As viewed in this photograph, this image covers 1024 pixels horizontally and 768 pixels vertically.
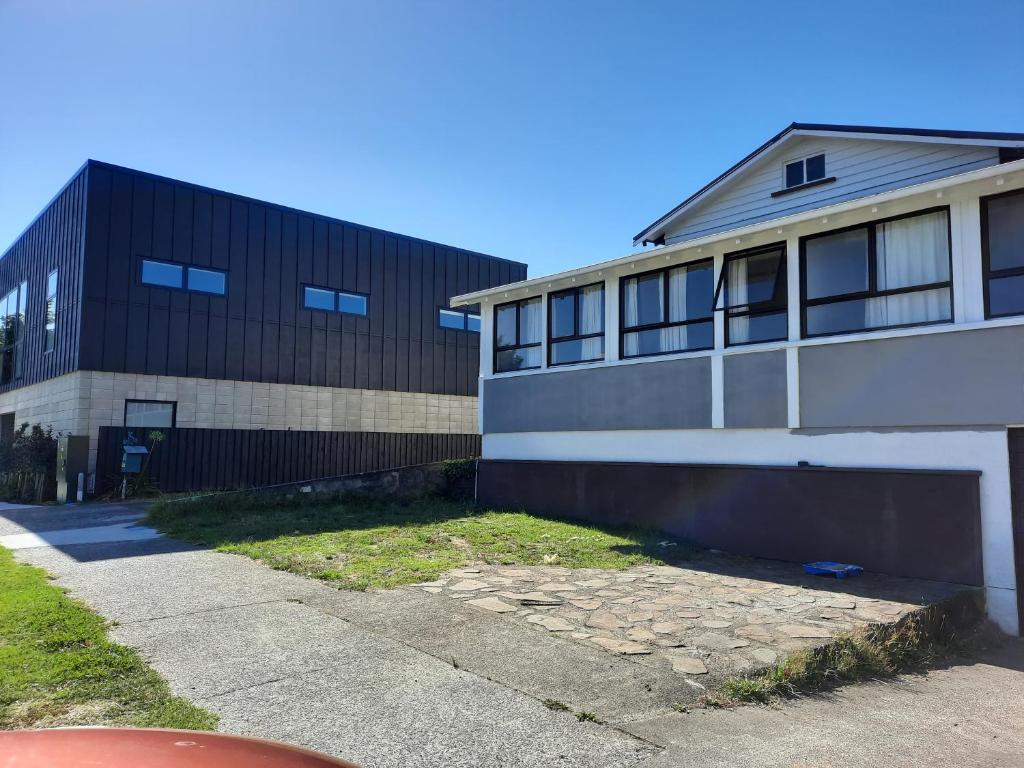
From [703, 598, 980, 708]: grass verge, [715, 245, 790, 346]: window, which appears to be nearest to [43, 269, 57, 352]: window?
[715, 245, 790, 346]: window

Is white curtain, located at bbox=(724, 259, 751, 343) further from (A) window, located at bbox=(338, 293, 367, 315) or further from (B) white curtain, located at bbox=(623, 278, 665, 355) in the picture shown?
(A) window, located at bbox=(338, 293, 367, 315)

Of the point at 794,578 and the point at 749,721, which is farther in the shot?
the point at 794,578

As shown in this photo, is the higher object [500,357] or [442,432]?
[500,357]

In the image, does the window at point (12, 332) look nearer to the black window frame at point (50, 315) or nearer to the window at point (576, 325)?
the black window frame at point (50, 315)

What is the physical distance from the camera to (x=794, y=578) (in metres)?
7.87

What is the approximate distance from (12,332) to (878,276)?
25155 millimetres

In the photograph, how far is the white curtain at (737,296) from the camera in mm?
10094

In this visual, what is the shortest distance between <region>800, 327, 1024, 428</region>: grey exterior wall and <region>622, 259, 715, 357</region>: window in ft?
6.00

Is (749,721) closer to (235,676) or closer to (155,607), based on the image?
→ (235,676)

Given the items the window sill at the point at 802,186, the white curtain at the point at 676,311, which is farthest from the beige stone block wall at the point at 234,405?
the window sill at the point at 802,186

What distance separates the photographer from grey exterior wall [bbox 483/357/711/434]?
10438 mm

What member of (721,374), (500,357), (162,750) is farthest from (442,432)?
(162,750)

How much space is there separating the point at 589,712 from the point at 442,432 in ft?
61.8

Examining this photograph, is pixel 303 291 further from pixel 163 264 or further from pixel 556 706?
pixel 556 706
